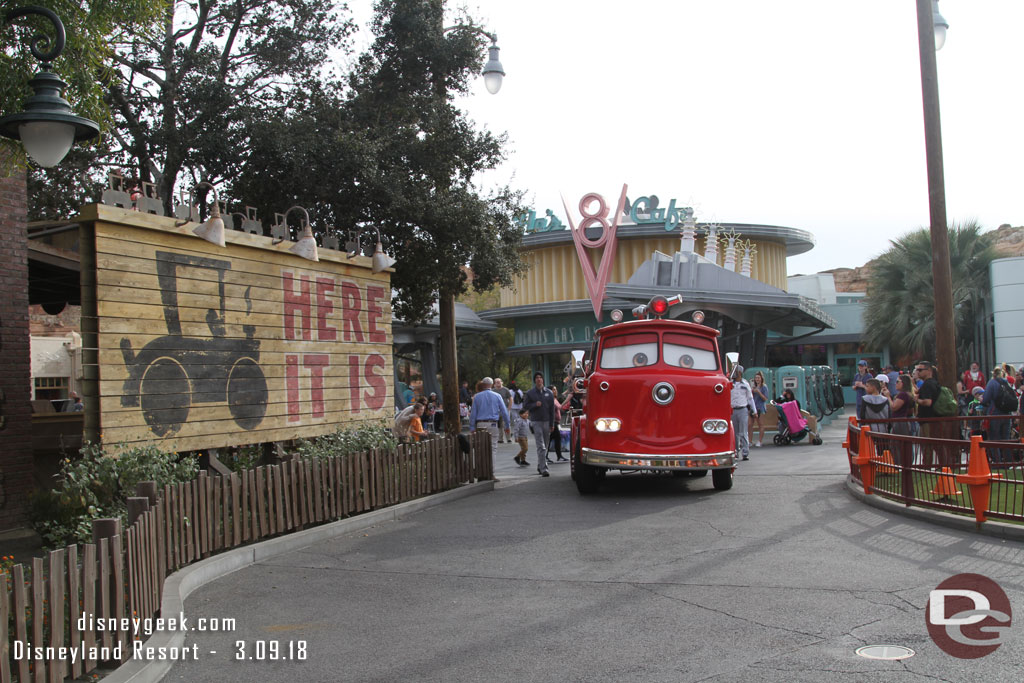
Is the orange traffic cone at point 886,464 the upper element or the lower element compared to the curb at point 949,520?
upper

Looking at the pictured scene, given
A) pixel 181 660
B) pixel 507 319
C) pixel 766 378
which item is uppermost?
pixel 507 319

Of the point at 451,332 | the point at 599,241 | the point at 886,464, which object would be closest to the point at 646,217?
the point at 599,241

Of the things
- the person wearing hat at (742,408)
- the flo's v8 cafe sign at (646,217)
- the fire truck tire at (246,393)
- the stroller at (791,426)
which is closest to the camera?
the fire truck tire at (246,393)

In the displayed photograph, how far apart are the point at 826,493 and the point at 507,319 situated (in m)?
28.3

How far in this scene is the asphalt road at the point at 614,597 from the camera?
5.43 meters

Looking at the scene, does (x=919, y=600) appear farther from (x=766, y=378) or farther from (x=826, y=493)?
(x=766, y=378)

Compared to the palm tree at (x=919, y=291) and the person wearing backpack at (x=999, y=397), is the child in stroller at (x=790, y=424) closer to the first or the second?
the person wearing backpack at (x=999, y=397)

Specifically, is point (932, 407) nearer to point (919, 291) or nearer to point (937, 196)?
point (937, 196)

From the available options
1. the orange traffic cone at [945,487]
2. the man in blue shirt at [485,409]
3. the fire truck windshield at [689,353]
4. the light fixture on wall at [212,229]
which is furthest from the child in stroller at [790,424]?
the light fixture on wall at [212,229]

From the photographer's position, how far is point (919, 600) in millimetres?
6684

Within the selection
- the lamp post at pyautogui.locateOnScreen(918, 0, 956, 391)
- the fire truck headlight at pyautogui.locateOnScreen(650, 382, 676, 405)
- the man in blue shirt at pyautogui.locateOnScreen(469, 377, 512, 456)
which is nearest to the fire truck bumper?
the fire truck headlight at pyautogui.locateOnScreen(650, 382, 676, 405)

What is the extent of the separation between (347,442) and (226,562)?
3795 millimetres

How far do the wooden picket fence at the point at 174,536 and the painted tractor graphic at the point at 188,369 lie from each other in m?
1.35

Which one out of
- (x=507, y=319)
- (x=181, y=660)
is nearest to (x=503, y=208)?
(x=181, y=660)
